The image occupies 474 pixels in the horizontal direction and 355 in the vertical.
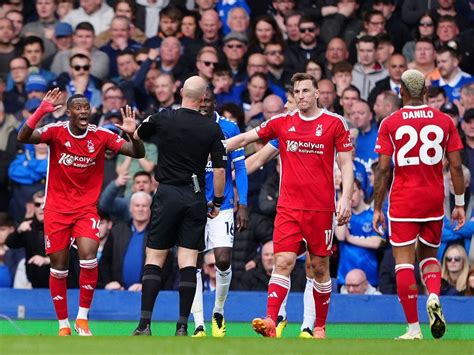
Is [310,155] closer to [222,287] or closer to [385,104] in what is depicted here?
[222,287]

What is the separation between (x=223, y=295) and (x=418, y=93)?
3228 millimetres

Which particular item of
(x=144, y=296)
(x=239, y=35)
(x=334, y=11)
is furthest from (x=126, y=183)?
(x=144, y=296)

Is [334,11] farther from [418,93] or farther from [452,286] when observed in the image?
[418,93]

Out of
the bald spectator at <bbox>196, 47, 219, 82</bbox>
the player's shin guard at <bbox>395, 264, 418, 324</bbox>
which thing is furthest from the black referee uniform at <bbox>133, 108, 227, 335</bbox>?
the bald spectator at <bbox>196, 47, 219, 82</bbox>

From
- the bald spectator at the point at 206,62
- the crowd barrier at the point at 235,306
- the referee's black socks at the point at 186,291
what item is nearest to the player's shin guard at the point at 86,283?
the referee's black socks at the point at 186,291

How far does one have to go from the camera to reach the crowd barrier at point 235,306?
18219 millimetres

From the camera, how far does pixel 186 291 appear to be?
14336 mm

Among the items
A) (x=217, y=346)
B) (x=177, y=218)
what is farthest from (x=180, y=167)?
(x=217, y=346)

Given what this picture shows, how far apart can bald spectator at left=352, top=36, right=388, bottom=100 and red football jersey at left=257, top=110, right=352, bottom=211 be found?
688 cm

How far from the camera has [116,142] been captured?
1566 centimetres

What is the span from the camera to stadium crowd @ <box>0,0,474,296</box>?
19.0 m

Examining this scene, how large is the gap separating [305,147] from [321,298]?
1597 millimetres

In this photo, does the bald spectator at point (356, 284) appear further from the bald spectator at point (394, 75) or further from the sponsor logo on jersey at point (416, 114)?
the sponsor logo on jersey at point (416, 114)

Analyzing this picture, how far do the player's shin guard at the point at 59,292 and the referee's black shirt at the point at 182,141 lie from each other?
6.08 ft
